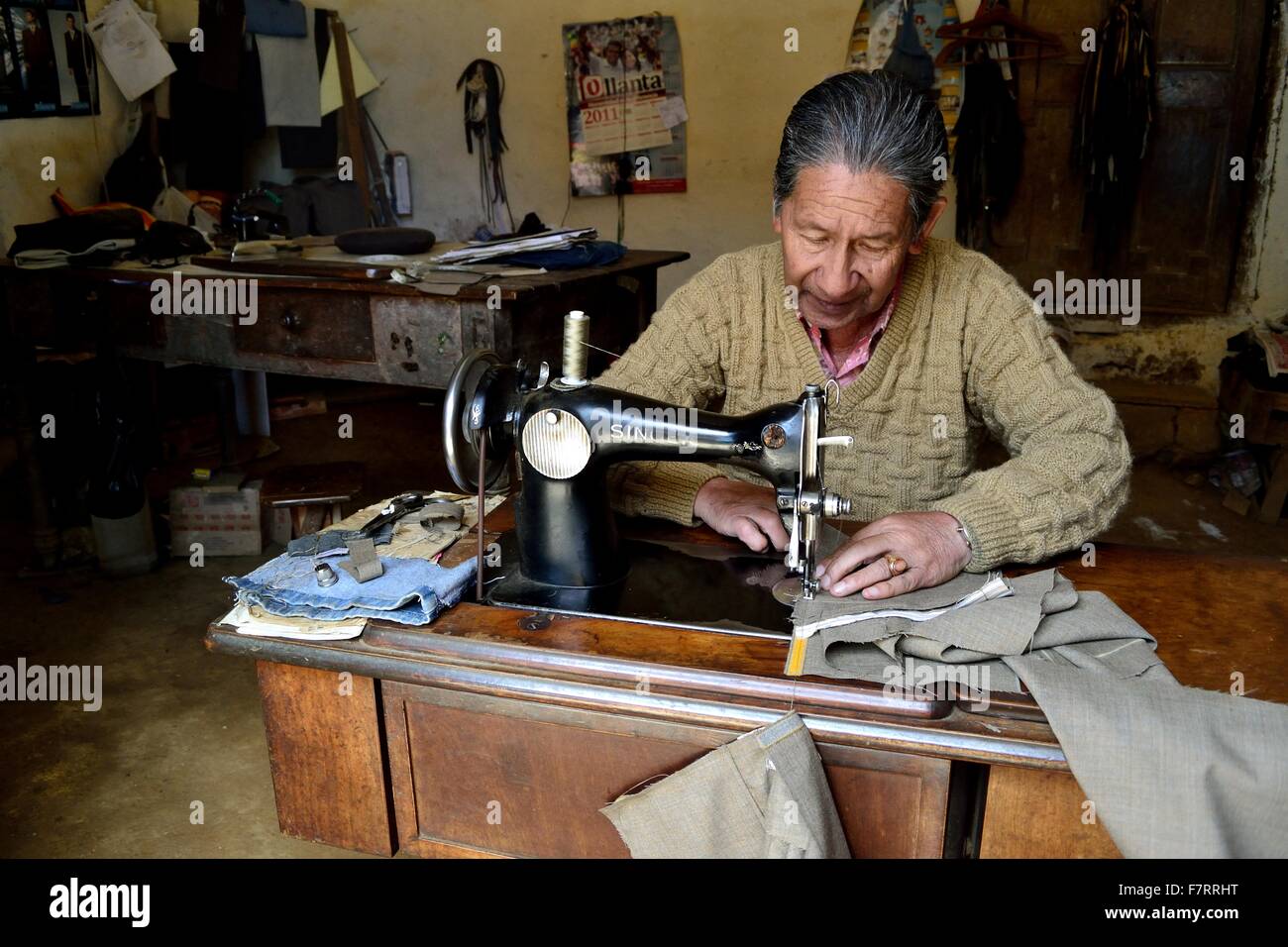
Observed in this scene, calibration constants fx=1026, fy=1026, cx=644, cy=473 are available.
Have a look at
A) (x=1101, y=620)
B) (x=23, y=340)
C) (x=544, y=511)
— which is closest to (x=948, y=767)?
(x=1101, y=620)

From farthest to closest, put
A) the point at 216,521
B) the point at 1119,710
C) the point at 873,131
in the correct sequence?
1. the point at 216,521
2. the point at 873,131
3. the point at 1119,710

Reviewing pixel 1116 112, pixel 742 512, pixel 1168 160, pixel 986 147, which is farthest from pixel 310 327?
pixel 1168 160

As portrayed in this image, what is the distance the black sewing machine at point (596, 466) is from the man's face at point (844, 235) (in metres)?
0.32

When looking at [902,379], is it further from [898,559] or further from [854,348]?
[898,559]

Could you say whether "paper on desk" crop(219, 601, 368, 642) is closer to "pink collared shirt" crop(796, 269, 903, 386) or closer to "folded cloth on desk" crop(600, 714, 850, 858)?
"folded cloth on desk" crop(600, 714, 850, 858)

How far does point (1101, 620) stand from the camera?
4.05ft

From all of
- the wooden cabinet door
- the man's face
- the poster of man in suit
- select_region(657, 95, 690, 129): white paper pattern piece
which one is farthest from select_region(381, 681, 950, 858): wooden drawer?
select_region(657, 95, 690, 129): white paper pattern piece

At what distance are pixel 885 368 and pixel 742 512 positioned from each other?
1.57 ft

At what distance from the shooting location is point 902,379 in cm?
194

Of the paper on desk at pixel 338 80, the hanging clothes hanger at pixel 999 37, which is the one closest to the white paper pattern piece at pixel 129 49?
the paper on desk at pixel 338 80

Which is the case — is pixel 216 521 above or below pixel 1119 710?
below

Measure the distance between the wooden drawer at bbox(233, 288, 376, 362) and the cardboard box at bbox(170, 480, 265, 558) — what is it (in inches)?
43.2
